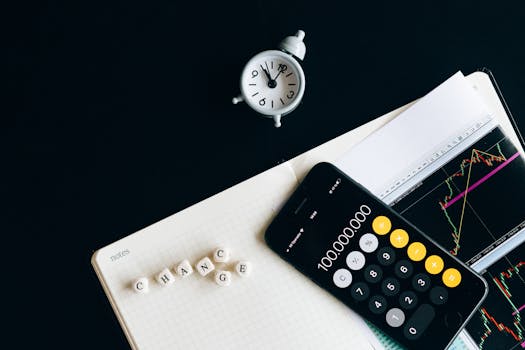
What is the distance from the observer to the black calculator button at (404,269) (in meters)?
0.70

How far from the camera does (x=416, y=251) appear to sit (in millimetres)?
704

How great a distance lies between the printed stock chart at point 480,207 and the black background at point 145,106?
0.26 feet

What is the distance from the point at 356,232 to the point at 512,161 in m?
0.23

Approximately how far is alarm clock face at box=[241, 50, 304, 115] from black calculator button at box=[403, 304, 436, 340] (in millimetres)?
308

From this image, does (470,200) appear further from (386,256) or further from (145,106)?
(145,106)

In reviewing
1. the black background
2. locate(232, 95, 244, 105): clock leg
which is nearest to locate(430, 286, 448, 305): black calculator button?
the black background

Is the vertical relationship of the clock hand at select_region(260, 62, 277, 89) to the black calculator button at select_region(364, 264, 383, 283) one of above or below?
above

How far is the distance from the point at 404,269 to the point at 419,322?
70 mm

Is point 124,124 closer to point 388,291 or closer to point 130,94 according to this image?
point 130,94

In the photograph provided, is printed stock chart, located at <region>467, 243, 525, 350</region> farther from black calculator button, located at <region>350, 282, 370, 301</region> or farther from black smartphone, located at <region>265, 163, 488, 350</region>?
black calculator button, located at <region>350, 282, 370, 301</region>

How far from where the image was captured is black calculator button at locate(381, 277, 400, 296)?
A: 702 mm

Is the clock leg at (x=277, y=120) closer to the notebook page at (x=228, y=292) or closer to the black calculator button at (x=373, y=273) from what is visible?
the notebook page at (x=228, y=292)

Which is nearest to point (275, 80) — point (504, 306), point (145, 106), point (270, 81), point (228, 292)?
point (270, 81)

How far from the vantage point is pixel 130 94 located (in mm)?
732
